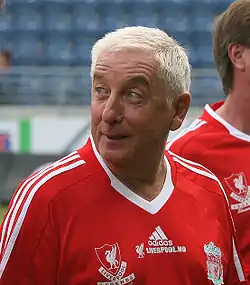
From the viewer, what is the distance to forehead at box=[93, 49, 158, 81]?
2.01 metres

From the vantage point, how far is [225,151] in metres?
2.90

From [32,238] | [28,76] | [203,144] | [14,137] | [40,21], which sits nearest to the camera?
[32,238]

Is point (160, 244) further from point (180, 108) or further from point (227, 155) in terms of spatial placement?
point (227, 155)

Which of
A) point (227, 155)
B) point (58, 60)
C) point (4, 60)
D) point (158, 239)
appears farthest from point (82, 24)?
point (158, 239)

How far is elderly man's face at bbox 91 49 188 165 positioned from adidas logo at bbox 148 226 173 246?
20 cm

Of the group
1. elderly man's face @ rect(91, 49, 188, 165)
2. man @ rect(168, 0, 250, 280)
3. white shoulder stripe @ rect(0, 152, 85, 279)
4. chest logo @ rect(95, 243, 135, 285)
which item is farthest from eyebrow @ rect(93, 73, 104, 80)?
man @ rect(168, 0, 250, 280)

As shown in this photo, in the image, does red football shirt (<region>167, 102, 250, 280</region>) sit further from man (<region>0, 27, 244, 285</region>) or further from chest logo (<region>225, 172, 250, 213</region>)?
man (<region>0, 27, 244, 285</region>)

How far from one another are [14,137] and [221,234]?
8.01m

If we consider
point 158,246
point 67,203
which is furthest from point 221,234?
point 67,203

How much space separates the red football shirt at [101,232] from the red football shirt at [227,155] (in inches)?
19.6

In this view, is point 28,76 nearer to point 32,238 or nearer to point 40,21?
point 40,21

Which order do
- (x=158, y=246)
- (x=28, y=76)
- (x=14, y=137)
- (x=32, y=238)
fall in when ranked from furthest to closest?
(x=28, y=76) < (x=14, y=137) < (x=158, y=246) < (x=32, y=238)

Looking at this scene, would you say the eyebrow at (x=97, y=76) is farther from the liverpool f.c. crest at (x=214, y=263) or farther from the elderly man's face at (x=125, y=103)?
the liverpool f.c. crest at (x=214, y=263)

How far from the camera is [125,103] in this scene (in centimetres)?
202
